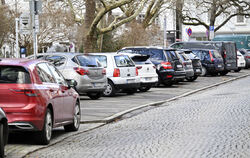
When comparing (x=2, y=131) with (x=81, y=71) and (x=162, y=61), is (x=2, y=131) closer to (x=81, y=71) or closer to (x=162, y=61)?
(x=81, y=71)

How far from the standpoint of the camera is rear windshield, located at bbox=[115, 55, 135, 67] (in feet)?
73.5

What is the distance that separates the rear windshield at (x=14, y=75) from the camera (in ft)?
33.1

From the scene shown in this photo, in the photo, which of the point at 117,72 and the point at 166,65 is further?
the point at 166,65

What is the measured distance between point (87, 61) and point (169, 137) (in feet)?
30.9

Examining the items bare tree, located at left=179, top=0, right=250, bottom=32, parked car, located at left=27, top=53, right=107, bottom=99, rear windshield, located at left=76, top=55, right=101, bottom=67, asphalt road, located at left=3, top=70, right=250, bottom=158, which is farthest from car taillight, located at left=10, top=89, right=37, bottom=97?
bare tree, located at left=179, top=0, right=250, bottom=32

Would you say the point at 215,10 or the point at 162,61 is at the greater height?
the point at 215,10

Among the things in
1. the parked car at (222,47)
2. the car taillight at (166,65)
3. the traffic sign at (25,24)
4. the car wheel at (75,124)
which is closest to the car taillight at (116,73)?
the traffic sign at (25,24)

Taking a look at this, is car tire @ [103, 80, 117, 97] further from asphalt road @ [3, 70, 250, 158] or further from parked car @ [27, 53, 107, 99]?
parked car @ [27, 53, 107, 99]

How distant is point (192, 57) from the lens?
3278 centimetres

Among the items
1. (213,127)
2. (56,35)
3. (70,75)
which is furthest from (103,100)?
(56,35)

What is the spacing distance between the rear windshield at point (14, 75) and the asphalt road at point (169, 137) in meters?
1.13

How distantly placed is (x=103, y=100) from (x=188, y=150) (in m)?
11.2

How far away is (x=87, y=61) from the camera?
66.5 ft

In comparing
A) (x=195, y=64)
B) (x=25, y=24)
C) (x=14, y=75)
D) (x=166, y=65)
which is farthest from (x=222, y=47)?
(x=14, y=75)
